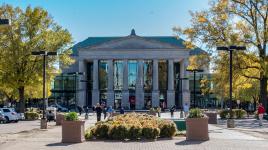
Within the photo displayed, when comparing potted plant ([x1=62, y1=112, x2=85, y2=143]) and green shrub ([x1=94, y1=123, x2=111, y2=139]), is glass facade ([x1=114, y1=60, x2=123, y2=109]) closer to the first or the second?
green shrub ([x1=94, y1=123, x2=111, y2=139])

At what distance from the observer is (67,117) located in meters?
21.8

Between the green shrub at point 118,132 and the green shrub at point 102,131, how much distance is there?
10.3 inches

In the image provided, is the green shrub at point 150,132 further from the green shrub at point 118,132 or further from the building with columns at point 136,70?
the building with columns at point 136,70

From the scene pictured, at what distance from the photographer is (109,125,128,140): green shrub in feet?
74.1

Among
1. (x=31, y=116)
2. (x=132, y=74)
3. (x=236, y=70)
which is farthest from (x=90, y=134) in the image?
(x=132, y=74)

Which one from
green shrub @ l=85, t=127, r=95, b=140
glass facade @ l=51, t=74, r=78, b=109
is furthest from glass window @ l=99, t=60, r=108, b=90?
green shrub @ l=85, t=127, r=95, b=140

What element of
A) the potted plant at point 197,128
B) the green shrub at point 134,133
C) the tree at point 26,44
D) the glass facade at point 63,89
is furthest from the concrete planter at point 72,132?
the glass facade at point 63,89

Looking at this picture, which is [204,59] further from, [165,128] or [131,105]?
[131,105]

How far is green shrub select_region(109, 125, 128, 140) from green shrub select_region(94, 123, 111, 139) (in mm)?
263

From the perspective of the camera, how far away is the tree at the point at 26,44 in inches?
2237

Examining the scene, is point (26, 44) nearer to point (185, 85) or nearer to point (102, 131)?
point (102, 131)

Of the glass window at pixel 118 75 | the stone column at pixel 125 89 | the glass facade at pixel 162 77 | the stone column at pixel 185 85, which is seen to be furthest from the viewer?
the glass window at pixel 118 75

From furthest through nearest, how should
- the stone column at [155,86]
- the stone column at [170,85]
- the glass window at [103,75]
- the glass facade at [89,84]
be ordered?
1. the glass window at [103,75]
2. the glass facade at [89,84]
3. the stone column at [170,85]
4. the stone column at [155,86]

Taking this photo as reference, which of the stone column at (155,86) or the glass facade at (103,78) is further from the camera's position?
the glass facade at (103,78)
